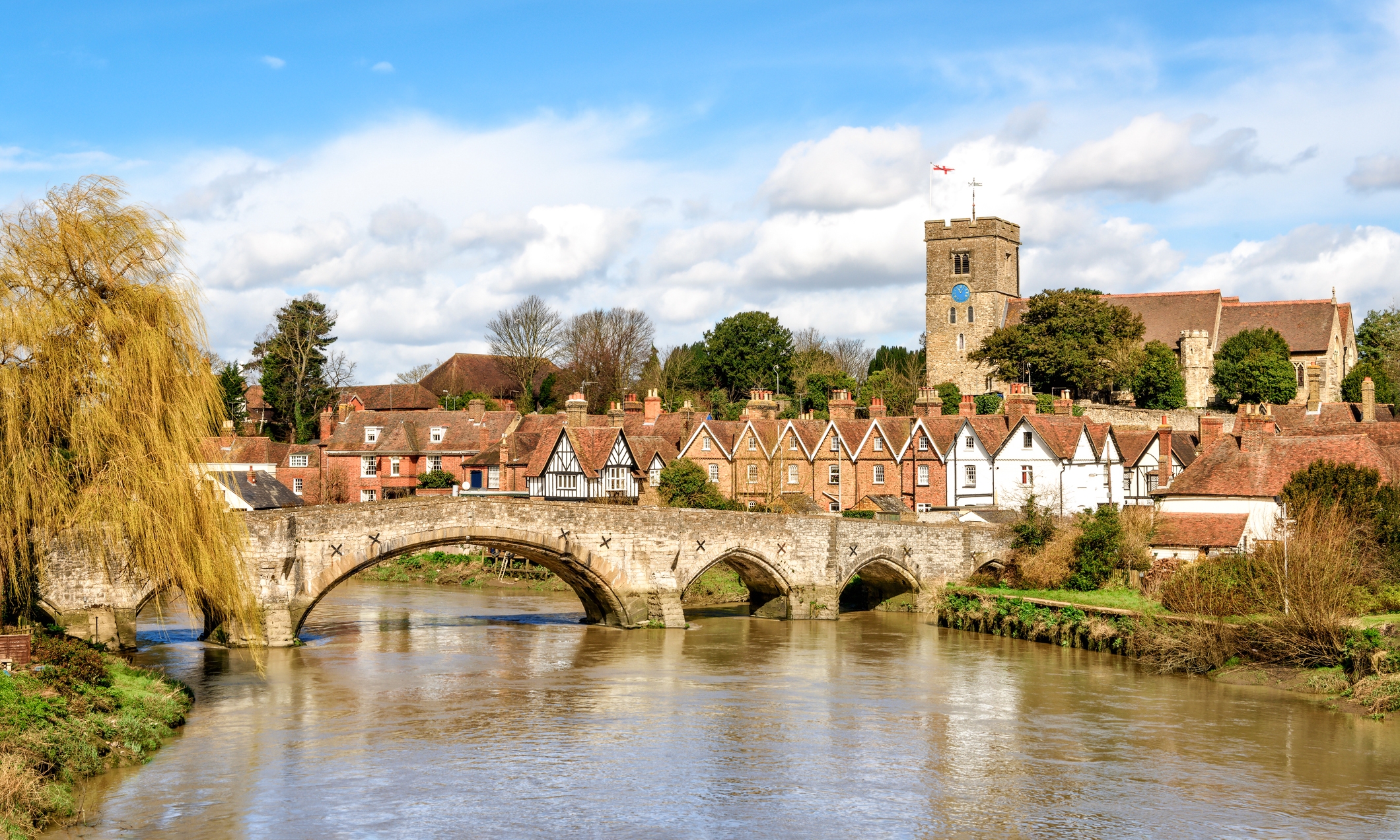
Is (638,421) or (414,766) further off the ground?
(638,421)

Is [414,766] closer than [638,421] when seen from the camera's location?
Yes

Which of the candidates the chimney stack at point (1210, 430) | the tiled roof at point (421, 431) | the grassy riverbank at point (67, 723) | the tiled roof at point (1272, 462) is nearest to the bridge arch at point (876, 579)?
the tiled roof at point (1272, 462)

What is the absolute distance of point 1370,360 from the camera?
76.9 meters

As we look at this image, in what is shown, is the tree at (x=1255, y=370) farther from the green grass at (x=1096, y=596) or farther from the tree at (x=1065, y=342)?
the green grass at (x=1096, y=596)

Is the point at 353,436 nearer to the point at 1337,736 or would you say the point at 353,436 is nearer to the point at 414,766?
the point at 414,766

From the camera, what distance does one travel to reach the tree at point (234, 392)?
66.3 meters

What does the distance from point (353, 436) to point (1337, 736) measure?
148ft

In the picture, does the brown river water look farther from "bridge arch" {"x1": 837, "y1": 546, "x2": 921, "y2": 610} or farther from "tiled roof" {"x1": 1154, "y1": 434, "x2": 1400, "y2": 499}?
"tiled roof" {"x1": 1154, "y1": 434, "x2": 1400, "y2": 499}

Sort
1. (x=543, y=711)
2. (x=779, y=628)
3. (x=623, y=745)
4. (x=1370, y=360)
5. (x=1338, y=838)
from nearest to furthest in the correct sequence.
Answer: (x=1338, y=838) → (x=623, y=745) → (x=543, y=711) → (x=779, y=628) → (x=1370, y=360)

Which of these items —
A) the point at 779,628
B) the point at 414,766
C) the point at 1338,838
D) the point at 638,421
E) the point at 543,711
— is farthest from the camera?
the point at 638,421

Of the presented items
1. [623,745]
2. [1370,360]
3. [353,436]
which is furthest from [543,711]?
→ [1370,360]

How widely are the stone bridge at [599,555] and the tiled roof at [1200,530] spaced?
17.1 ft

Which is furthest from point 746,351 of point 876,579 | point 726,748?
point 726,748

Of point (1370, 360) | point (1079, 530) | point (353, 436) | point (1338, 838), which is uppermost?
point (1370, 360)
